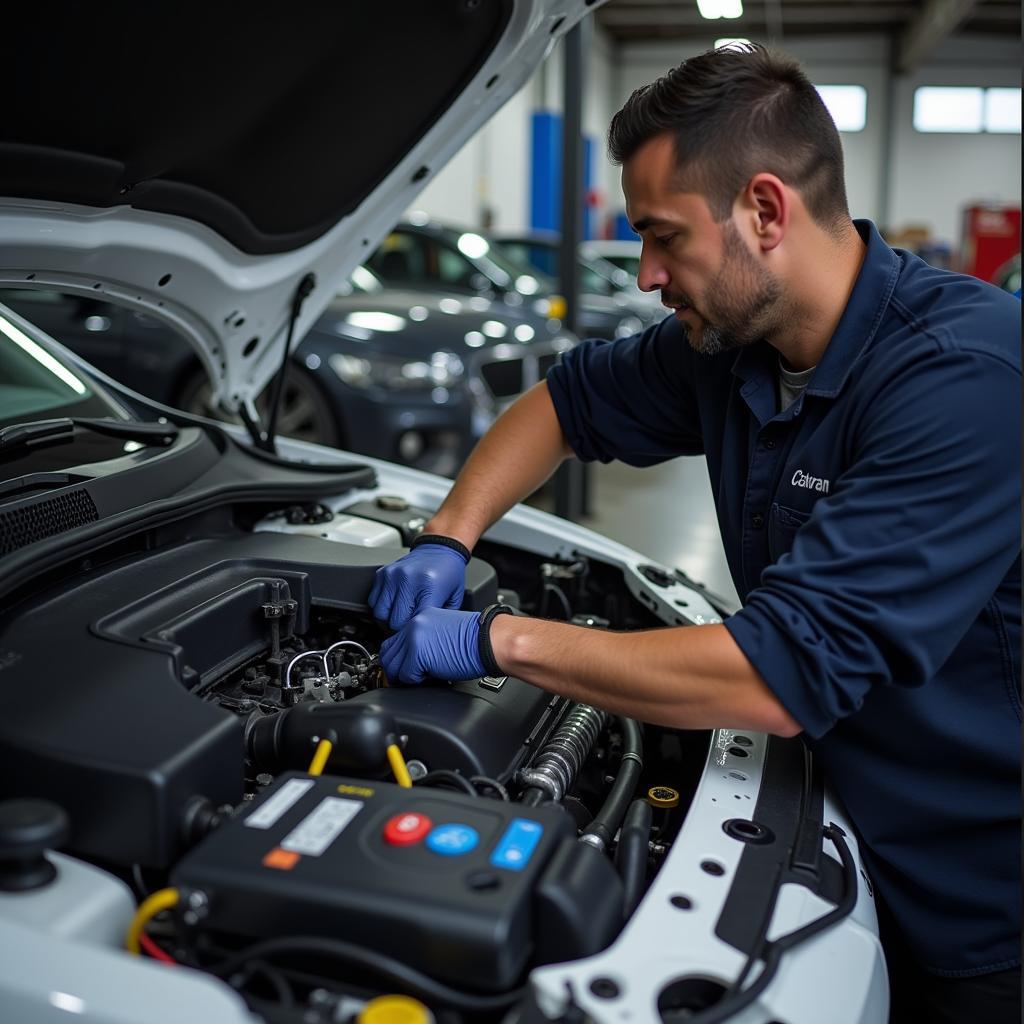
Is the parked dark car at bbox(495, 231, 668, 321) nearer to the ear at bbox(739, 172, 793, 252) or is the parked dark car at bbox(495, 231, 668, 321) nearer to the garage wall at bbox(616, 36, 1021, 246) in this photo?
the ear at bbox(739, 172, 793, 252)

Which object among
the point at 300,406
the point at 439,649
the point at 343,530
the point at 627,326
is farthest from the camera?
the point at 627,326

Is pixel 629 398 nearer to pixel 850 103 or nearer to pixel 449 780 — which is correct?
pixel 449 780

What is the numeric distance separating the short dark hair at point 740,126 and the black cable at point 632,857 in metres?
0.75

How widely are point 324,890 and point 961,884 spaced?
0.84 m

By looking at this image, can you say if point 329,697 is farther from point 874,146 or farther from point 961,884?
point 874,146

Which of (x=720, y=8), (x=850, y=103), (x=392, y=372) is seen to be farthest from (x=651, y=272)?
(x=850, y=103)

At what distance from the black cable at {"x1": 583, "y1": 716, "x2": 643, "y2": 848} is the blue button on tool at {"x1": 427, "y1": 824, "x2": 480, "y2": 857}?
23 centimetres

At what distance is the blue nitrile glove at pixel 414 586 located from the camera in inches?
62.0

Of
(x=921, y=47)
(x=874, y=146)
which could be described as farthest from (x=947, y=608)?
(x=874, y=146)

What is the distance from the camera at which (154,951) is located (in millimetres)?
1021

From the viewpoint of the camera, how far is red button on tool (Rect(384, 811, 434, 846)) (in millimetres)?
1058

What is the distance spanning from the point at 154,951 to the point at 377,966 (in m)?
0.23

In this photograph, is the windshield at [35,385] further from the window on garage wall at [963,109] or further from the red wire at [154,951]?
the window on garage wall at [963,109]

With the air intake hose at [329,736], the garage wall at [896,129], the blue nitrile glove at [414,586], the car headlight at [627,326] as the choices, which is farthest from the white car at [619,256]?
the air intake hose at [329,736]
